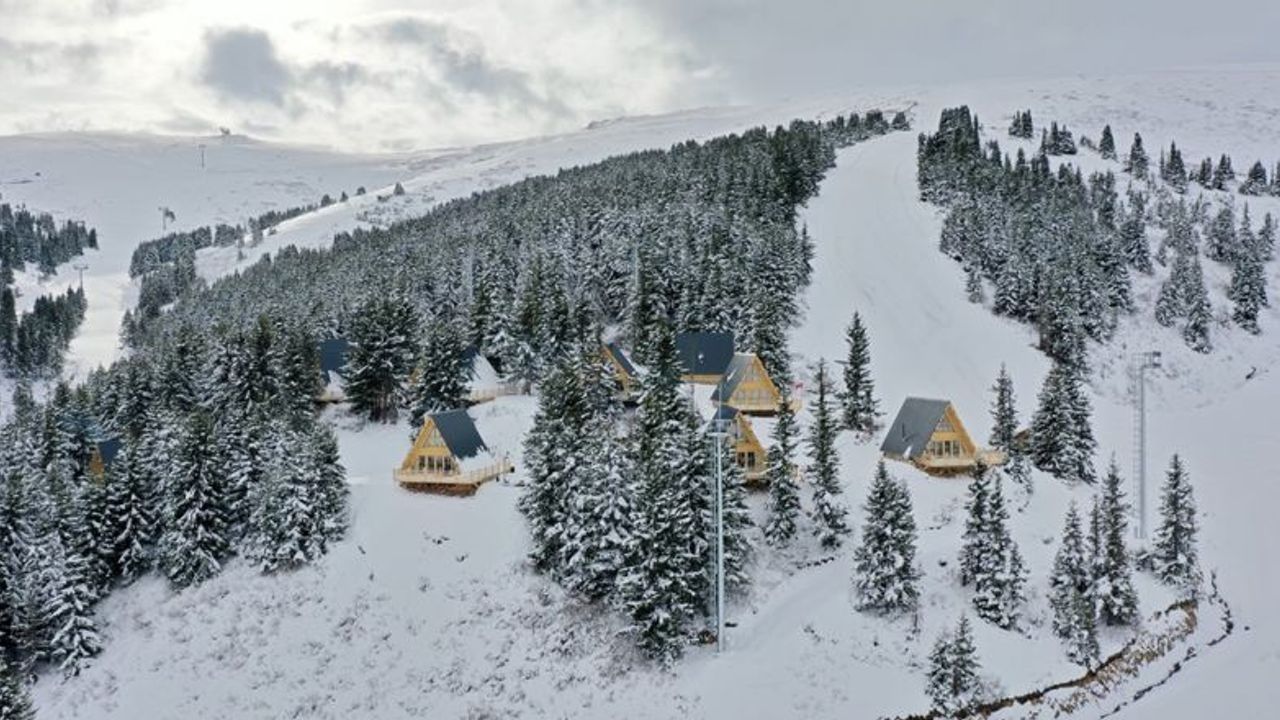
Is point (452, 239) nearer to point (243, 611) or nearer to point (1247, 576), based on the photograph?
point (243, 611)

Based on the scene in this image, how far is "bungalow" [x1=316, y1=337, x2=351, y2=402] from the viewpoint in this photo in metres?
76.6

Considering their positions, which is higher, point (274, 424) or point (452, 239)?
point (452, 239)

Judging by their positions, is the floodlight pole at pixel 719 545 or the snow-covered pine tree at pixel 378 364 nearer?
the floodlight pole at pixel 719 545

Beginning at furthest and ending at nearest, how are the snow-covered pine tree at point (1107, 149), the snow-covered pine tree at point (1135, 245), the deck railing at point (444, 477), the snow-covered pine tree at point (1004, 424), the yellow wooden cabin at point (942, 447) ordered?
the snow-covered pine tree at point (1107, 149), the snow-covered pine tree at point (1135, 245), the snow-covered pine tree at point (1004, 424), the yellow wooden cabin at point (942, 447), the deck railing at point (444, 477)

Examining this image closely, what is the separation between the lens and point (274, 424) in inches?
2327

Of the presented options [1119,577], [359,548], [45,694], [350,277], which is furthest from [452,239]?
[1119,577]

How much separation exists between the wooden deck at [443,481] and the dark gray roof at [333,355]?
68.3 feet

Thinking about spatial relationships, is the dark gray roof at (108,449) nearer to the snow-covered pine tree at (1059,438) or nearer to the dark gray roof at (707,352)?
the dark gray roof at (707,352)

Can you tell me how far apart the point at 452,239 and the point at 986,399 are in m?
68.2

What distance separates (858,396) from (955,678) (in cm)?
3287

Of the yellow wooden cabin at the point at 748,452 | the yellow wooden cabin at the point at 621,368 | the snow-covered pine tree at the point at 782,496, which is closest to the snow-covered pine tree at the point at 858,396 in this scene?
the yellow wooden cabin at the point at 748,452

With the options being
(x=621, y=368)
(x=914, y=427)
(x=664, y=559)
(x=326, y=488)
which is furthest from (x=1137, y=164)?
(x=326, y=488)

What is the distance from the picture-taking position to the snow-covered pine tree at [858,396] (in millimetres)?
69562

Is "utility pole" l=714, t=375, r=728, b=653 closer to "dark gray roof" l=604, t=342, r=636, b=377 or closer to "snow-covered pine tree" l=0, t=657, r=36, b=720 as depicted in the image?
"snow-covered pine tree" l=0, t=657, r=36, b=720
